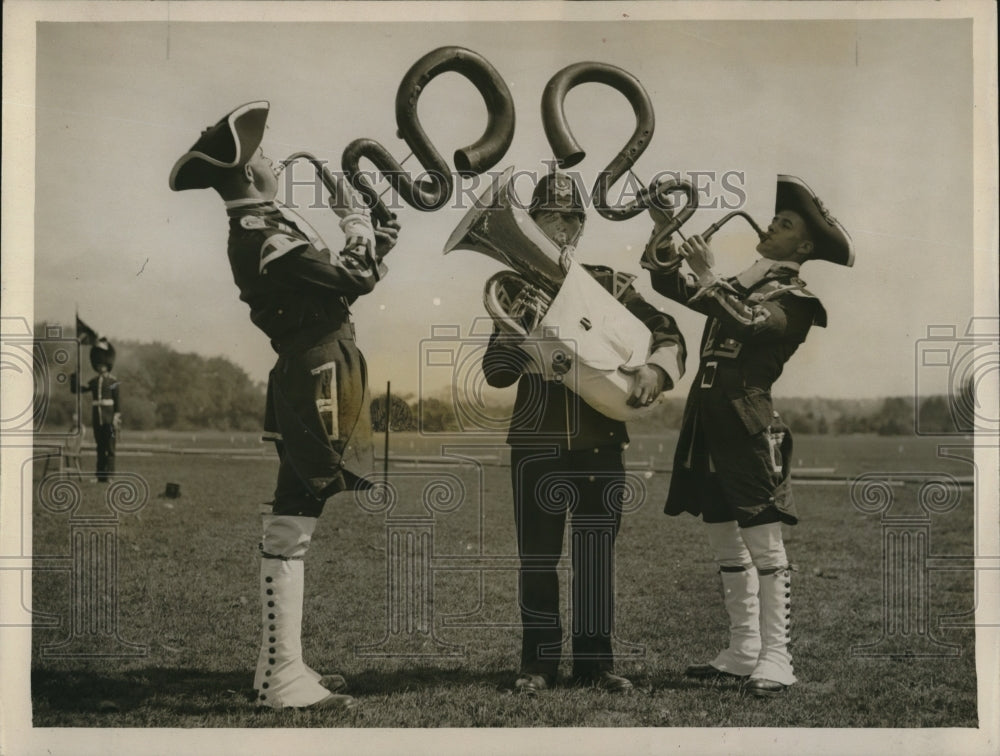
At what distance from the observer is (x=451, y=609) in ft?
22.2

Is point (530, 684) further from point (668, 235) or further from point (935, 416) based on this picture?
point (935, 416)

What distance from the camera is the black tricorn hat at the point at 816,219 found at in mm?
6848

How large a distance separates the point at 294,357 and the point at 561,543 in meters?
2.04

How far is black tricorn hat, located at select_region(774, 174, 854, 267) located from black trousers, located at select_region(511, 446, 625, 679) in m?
1.88

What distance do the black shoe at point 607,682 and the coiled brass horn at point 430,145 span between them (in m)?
3.14

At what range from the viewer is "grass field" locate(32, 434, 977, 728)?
6637 mm

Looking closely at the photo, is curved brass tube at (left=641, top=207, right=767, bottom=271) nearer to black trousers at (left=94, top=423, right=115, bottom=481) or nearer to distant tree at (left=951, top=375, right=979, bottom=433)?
distant tree at (left=951, top=375, right=979, bottom=433)

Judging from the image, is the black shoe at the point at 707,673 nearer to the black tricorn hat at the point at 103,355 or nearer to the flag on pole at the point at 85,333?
the black tricorn hat at the point at 103,355

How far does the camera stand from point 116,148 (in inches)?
271

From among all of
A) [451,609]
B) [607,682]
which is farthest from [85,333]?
[607,682]

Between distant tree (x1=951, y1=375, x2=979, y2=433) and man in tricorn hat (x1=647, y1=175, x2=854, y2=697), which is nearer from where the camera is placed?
man in tricorn hat (x1=647, y1=175, x2=854, y2=697)

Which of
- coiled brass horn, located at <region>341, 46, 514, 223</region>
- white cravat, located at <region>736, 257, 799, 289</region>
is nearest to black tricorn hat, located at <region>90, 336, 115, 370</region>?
coiled brass horn, located at <region>341, 46, 514, 223</region>

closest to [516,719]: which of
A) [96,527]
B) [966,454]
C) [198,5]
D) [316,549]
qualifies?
[316,549]

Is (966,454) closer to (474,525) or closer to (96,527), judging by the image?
(474,525)
